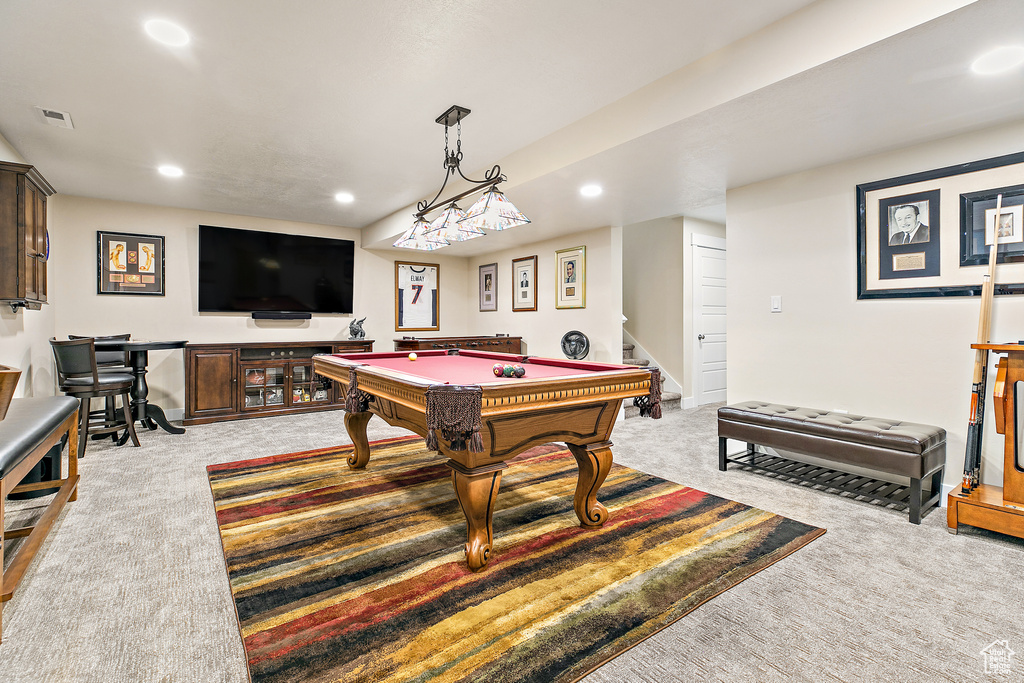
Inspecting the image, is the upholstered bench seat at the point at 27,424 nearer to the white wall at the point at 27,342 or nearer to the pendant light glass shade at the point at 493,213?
the white wall at the point at 27,342

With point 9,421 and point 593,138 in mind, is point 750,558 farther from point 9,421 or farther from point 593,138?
point 9,421

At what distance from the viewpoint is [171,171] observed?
4.06 meters

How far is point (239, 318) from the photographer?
584cm

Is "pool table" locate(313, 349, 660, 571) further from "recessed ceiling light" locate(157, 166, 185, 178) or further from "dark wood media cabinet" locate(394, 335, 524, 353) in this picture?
"dark wood media cabinet" locate(394, 335, 524, 353)

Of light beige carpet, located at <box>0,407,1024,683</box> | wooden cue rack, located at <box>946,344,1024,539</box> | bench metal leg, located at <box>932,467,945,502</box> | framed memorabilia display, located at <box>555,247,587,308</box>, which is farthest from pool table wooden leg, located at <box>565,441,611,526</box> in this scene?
framed memorabilia display, located at <box>555,247,587,308</box>

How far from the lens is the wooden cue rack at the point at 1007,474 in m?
2.20

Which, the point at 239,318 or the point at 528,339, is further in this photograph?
the point at 528,339

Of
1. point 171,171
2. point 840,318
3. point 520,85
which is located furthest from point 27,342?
point 840,318

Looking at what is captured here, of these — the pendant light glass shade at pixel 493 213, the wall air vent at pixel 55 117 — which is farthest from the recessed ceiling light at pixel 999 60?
the wall air vent at pixel 55 117

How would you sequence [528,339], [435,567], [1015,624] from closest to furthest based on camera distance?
[1015,624] < [435,567] < [528,339]

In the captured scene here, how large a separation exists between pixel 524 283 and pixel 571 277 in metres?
0.93

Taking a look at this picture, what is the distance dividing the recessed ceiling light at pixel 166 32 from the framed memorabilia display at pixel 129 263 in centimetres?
385

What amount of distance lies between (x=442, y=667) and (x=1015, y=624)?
1950mm

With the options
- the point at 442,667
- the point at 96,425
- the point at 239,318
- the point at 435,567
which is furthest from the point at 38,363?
the point at 442,667
